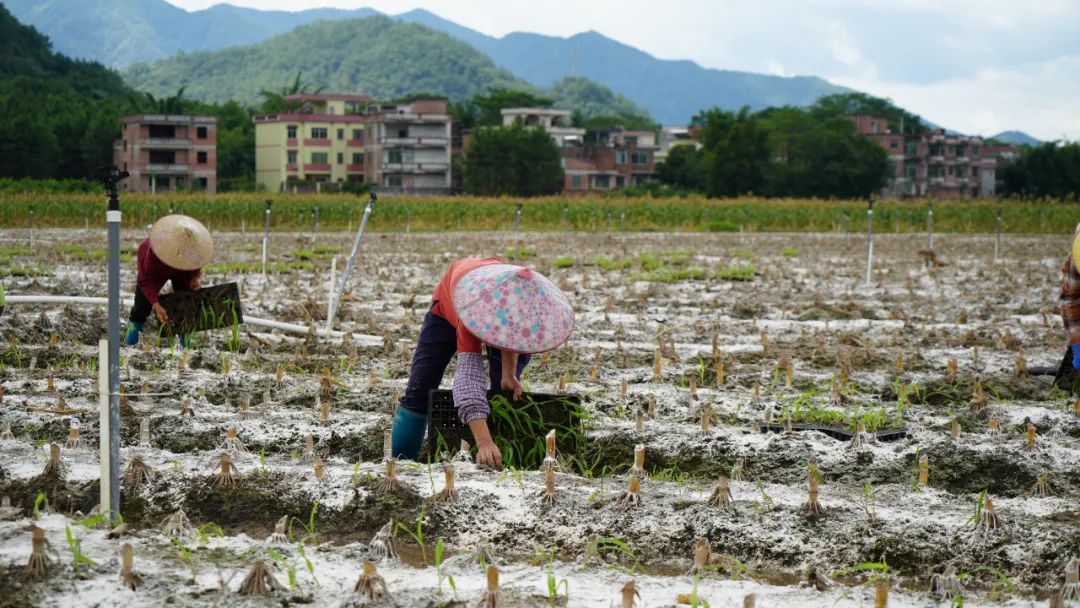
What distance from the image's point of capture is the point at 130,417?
214 inches

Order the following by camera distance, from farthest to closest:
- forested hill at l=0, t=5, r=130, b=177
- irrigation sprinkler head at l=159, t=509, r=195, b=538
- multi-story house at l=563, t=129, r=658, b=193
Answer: multi-story house at l=563, t=129, r=658, b=193 < forested hill at l=0, t=5, r=130, b=177 < irrigation sprinkler head at l=159, t=509, r=195, b=538

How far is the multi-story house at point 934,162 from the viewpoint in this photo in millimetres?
84625

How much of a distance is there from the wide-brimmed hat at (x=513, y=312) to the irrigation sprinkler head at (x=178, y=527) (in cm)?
121

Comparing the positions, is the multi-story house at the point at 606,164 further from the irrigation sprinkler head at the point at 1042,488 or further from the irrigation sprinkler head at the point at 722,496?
the irrigation sprinkler head at the point at 722,496

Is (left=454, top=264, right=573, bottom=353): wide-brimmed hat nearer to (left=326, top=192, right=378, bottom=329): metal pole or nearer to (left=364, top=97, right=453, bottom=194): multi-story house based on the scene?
(left=326, top=192, right=378, bottom=329): metal pole

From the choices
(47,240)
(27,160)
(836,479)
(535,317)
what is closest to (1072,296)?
(836,479)

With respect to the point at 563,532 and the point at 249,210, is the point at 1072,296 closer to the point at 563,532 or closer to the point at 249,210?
the point at 563,532

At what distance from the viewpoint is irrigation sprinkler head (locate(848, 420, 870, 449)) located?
5061 millimetres

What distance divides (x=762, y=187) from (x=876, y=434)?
189ft

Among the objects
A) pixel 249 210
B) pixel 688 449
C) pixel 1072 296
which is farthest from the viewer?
pixel 249 210

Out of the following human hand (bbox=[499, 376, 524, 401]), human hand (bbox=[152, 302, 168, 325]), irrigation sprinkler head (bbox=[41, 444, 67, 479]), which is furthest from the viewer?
human hand (bbox=[152, 302, 168, 325])

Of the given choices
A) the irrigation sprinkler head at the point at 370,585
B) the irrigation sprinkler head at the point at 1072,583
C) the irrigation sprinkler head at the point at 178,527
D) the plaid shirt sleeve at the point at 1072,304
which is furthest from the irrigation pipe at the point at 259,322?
the irrigation sprinkler head at the point at 1072,583

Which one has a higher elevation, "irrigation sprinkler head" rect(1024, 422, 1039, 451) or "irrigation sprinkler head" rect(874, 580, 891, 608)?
"irrigation sprinkler head" rect(1024, 422, 1039, 451)

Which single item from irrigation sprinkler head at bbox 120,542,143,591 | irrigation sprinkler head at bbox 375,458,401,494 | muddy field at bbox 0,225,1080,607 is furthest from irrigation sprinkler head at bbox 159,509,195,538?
irrigation sprinkler head at bbox 375,458,401,494
